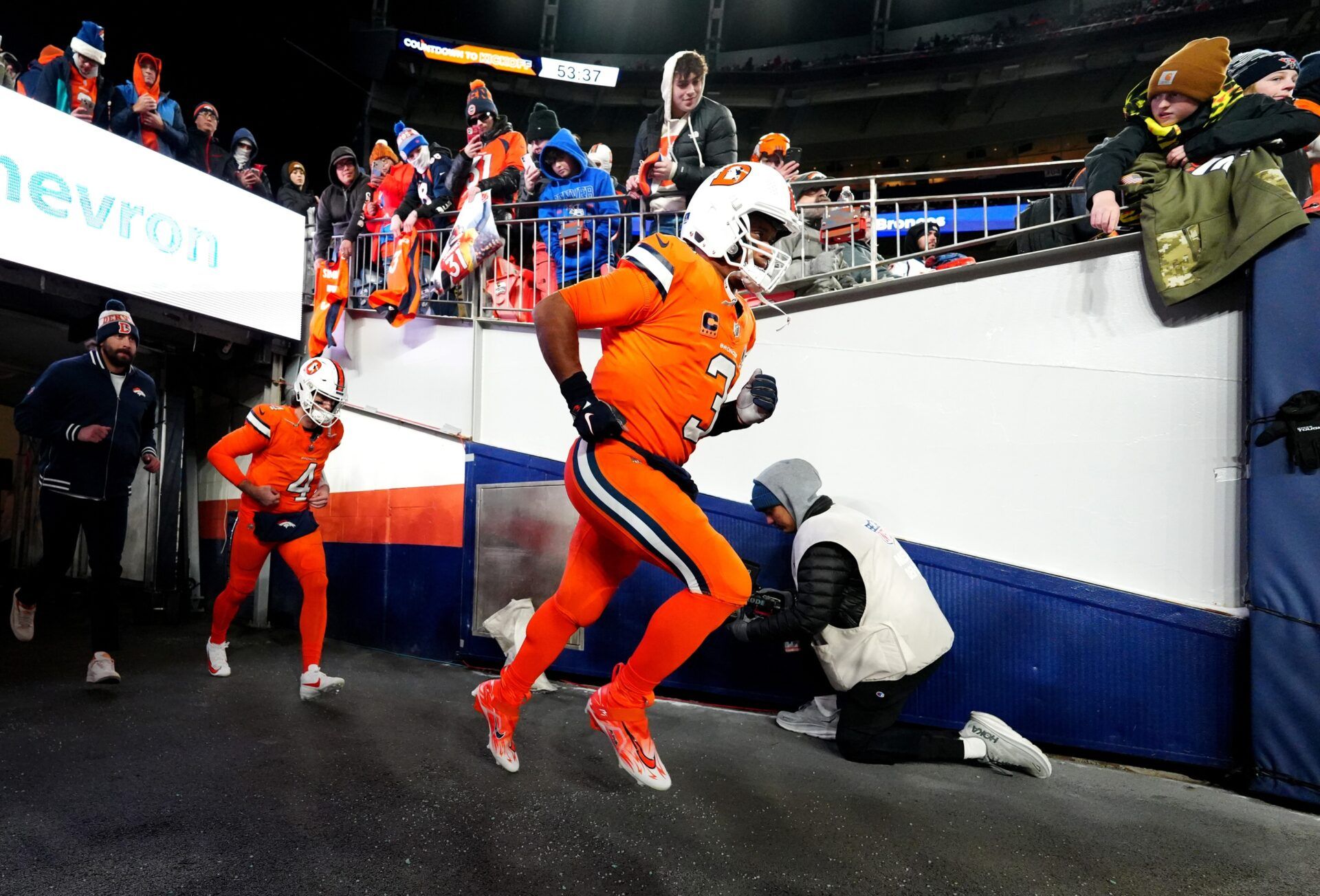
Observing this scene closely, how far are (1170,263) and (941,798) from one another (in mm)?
2539

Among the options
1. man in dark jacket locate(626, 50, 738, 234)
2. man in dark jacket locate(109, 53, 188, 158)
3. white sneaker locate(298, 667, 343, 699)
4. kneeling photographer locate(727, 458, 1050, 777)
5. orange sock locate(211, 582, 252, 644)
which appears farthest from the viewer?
man in dark jacket locate(109, 53, 188, 158)

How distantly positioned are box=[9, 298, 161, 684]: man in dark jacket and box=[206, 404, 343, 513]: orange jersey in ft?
1.98

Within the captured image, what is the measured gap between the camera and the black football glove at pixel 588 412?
204cm

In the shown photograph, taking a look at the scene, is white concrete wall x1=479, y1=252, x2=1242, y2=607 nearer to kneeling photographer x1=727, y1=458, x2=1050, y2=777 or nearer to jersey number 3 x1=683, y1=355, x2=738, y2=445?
kneeling photographer x1=727, y1=458, x2=1050, y2=777

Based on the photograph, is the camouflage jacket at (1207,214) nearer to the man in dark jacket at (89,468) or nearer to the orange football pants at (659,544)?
the orange football pants at (659,544)

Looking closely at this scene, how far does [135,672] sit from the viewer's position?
4055 mm

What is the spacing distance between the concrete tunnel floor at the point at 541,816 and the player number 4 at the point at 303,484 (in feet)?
3.57

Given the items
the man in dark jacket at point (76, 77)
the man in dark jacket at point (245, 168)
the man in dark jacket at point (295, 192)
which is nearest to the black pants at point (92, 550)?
the man in dark jacket at point (76, 77)

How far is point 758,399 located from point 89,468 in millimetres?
3627

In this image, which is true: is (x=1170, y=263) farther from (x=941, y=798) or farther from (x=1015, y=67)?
(x=1015, y=67)

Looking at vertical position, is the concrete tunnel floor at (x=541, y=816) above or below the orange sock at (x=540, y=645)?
below

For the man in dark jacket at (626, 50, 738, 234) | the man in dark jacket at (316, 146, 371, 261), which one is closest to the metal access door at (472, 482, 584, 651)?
the man in dark jacket at (626, 50, 738, 234)

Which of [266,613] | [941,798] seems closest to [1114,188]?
[941,798]

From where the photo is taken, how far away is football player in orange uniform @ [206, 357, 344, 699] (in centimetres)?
376
